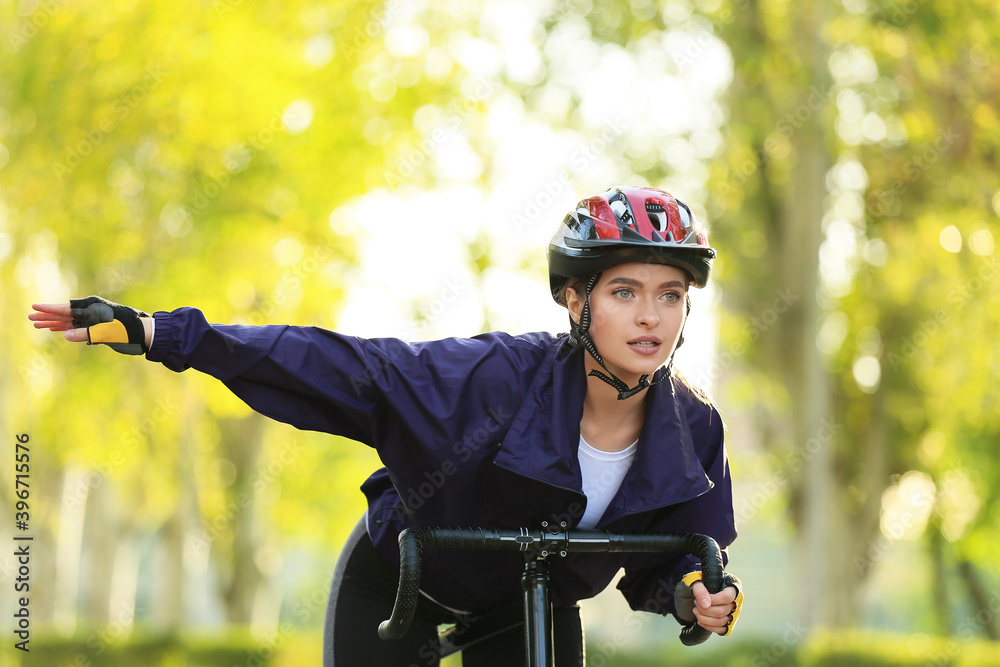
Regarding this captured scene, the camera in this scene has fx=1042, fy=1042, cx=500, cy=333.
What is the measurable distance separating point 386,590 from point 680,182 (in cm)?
1045

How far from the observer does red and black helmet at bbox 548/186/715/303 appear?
302cm

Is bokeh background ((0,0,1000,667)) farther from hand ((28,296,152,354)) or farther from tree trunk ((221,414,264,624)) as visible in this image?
hand ((28,296,152,354))

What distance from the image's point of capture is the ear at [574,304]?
3.21 meters

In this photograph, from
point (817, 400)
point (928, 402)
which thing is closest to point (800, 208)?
point (817, 400)

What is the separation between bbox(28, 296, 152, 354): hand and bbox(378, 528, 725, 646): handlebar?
829mm

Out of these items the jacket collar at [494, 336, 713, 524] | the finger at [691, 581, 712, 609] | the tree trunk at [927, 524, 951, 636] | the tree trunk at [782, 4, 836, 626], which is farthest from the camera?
the tree trunk at [927, 524, 951, 636]

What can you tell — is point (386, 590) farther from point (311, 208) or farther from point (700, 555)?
point (311, 208)

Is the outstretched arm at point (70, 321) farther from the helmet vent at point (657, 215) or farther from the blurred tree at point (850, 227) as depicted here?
the blurred tree at point (850, 227)

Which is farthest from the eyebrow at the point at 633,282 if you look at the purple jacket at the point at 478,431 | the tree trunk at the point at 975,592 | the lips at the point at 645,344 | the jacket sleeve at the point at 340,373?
the tree trunk at the point at 975,592

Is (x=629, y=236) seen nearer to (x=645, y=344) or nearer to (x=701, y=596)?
(x=645, y=344)

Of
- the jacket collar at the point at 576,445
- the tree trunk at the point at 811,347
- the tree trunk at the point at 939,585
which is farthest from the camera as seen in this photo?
the tree trunk at the point at 939,585

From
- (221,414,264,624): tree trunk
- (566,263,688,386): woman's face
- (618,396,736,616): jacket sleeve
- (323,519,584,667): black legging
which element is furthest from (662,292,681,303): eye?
(221,414,264,624): tree trunk

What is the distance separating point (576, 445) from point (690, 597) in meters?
0.53

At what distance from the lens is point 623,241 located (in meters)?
3.00
